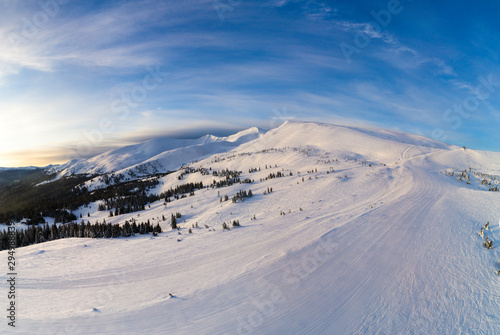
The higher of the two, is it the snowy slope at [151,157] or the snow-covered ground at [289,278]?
the snowy slope at [151,157]

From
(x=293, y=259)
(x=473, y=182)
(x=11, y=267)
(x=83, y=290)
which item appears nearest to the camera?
(x=83, y=290)

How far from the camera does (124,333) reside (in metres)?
3.24

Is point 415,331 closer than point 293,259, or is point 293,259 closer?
point 415,331

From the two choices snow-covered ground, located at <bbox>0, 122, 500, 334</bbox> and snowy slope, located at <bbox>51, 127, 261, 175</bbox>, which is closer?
snow-covered ground, located at <bbox>0, 122, 500, 334</bbox>

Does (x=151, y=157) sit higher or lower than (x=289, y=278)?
higher

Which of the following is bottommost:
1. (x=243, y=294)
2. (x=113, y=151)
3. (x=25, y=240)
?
(x=25, y=240)

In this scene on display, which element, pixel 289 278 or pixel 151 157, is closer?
pixel 289 278

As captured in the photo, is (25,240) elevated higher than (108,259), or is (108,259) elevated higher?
(108,259)

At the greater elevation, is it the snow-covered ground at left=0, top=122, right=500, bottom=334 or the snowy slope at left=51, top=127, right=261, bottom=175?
the snowy slope at left=51, top=127, right=261, bottom=175

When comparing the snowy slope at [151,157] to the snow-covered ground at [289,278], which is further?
the snowy slope at [151,157]

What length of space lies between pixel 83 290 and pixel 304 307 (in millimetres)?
4740

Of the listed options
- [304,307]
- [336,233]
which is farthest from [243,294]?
[336,233]

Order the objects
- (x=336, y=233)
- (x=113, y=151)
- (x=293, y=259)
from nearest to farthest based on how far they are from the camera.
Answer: (x=293, y=259) < (x=336, y=233) < (x=113, y=151)

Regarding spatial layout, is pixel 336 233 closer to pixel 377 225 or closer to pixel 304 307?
Result: pixel 377 225
